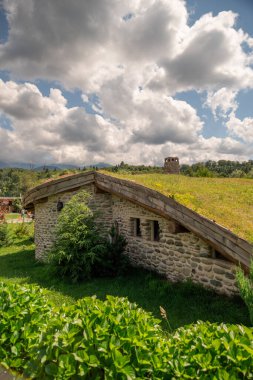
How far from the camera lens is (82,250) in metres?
9.92

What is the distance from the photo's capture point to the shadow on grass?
253 inches

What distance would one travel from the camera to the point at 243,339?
9.43 feet

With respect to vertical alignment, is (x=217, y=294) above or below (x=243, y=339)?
below

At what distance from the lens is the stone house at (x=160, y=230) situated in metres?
6.98

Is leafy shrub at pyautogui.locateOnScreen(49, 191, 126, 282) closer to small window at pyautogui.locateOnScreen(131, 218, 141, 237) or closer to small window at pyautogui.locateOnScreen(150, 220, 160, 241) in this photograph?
small window at pyautogui.locateOnScreen(131, 218, 141, 237)

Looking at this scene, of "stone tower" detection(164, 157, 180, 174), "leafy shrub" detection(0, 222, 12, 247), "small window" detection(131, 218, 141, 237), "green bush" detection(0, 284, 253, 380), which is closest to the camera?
"green bush" detection(0, 284, 253, 380)

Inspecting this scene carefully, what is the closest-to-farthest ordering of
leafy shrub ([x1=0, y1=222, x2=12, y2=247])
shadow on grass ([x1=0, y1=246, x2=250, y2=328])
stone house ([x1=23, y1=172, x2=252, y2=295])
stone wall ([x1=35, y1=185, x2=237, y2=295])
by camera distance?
1. shadow on grass ([x1=0, y1=246, x2=250, y2=328])
2. stone house ([x1=23, y1=172, x2=252, y2=295])
3. stone wall ([x1=35, y1=185, x2=237, y2=295])
4. leafy shrub ([x1=0, y1=222, x2=12, y2=247])

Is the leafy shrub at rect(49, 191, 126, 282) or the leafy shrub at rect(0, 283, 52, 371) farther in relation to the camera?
the leafy shrub at rect(49, 191, 126, 282)

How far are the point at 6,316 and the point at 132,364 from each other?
200cm

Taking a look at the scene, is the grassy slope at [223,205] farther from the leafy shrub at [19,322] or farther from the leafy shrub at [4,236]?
the leafy shrub at [4,236]

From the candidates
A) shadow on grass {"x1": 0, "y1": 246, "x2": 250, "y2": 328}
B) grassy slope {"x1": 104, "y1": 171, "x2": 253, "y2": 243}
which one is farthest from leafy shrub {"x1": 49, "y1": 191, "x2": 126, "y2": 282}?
grassy slope {"x1": 104, "y1": 171, "x2": 253, "y2": 243}

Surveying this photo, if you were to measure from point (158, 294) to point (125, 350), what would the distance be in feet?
17.4

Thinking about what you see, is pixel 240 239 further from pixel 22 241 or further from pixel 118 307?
pixel 22 241

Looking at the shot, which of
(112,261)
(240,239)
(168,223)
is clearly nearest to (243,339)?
(240,239)
